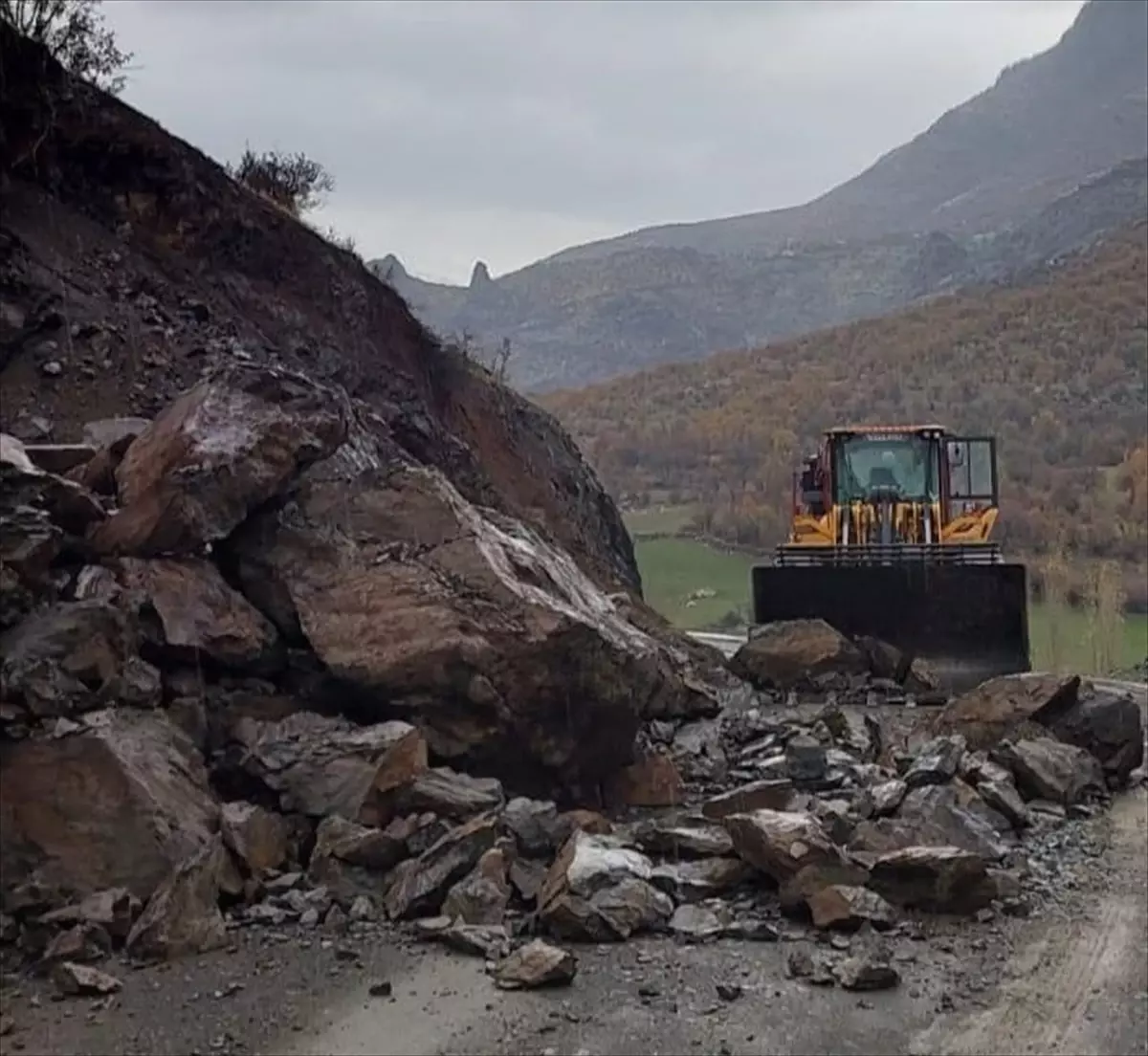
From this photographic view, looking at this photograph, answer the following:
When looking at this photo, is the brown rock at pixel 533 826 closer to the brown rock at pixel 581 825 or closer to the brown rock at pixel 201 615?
the brown rock at pixel 581 825

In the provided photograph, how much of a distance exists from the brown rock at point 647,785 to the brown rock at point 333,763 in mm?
1609

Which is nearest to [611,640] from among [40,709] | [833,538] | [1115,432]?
[40,709]

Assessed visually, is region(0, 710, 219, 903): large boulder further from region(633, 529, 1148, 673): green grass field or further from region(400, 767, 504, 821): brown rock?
region(633, 529, 1148, 673): green grass field

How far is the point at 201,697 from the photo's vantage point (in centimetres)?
734

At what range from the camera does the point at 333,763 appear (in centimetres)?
706

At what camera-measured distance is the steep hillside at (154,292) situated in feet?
36.2

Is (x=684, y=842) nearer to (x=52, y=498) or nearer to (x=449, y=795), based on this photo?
(x=449, y=795)

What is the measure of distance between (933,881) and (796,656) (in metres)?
6.78

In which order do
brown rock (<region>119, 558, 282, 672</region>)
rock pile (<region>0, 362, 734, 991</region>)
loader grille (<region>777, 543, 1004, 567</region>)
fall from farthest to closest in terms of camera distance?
loader grille (<region>777, 543, 1004, 567</region>) < brown rock (<region>119, 558, 282, 672</region>) < rock pile (<region>0, 362, 734, 991</region>)

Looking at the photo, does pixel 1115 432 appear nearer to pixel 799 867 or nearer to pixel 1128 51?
pixel 799 867

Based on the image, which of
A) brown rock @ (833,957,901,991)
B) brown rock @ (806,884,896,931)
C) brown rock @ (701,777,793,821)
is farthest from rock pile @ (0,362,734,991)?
brown rock @ (833,957,901,991)

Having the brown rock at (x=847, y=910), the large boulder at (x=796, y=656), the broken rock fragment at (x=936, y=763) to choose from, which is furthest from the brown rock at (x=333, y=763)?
the large boulder at (x=796, y=656)

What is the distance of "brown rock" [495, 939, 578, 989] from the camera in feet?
18.6

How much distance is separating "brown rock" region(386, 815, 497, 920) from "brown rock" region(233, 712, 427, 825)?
0.43 metres
